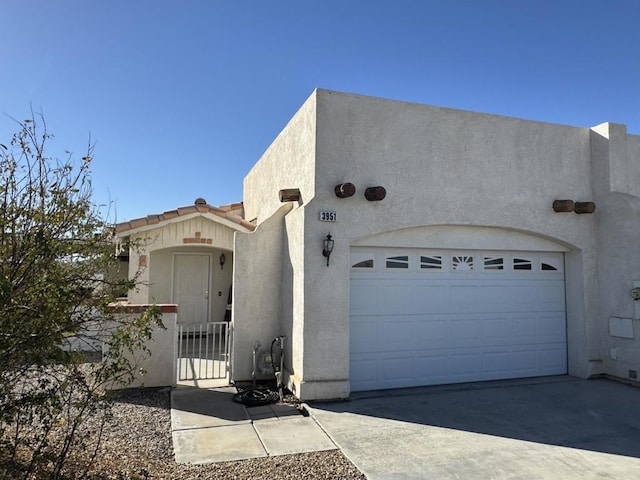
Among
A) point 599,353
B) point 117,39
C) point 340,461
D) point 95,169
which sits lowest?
point 340,461

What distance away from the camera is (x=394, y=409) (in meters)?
6.62

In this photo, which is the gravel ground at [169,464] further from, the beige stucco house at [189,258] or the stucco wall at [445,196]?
the beige stucco house at [189,258]

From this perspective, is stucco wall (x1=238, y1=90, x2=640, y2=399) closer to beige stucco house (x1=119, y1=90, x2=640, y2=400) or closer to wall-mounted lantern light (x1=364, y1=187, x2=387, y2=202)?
beige stucco house (x1=119, y1=90, x2=640, y2=400)

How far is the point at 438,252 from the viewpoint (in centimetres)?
827

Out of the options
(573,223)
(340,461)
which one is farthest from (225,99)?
(340,461)

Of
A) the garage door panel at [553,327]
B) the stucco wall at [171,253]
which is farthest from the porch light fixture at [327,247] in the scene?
the garage door panel at [553,327]

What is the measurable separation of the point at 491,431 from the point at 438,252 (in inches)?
136

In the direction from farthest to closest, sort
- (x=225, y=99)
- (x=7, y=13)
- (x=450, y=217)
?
(x=225, y=99)
(x=450, y=217)
(x=7, y=13)

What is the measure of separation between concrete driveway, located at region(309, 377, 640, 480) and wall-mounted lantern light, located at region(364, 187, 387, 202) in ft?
11.2

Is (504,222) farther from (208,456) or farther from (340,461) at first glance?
(208,456)

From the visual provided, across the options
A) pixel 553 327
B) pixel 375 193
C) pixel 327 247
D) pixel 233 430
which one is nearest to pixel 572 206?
pixel 553 327

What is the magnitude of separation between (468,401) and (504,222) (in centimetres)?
350

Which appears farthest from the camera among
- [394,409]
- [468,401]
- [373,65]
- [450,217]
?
[373,65]

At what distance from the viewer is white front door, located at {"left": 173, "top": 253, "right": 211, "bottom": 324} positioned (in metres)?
13.1
